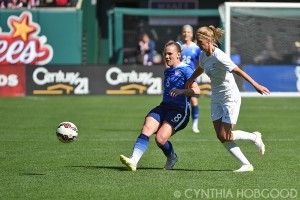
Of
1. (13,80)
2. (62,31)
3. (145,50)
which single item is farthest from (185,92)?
(145,50)

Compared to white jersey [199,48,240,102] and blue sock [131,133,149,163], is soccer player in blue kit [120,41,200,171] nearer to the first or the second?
blue sock [131,133,149,163]

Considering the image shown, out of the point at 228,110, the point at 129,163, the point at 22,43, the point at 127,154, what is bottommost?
the point at 22,43

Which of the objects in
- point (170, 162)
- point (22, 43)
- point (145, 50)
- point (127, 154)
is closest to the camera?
point (170, 162)

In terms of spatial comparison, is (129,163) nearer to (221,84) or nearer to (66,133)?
(66,133)

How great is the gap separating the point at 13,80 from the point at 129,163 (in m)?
18.6

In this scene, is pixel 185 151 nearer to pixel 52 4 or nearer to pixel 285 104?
pixel 285 104

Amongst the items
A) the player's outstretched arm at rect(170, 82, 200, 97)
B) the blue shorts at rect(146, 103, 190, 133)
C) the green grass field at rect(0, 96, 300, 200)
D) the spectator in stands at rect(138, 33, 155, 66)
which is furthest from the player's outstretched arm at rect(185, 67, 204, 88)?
the spectator in stands at rect(138, 33, 155, 66)

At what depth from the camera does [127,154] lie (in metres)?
14.1

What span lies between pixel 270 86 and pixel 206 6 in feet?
36.7

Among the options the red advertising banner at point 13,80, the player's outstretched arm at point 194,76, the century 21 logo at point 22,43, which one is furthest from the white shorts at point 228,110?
the century 21 logo at point 22,43

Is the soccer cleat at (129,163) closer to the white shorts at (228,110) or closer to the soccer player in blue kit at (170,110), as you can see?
the soccer player in blue kit at (170,110)

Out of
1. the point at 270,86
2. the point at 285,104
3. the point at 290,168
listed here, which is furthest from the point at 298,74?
the point at 290,168

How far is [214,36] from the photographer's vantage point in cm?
1125

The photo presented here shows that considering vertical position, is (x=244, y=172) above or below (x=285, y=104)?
above
